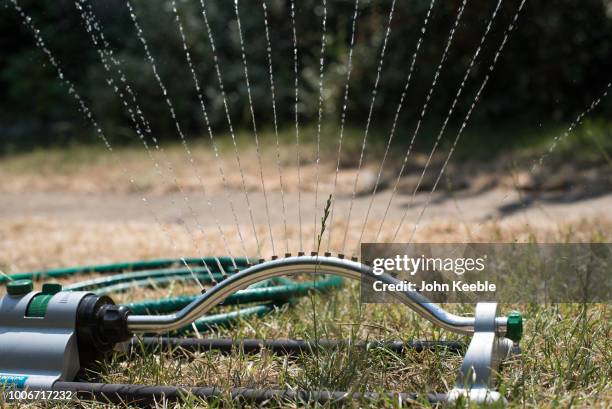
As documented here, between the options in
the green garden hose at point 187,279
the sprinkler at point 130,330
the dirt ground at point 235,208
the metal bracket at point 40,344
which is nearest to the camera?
the sprinkler at point 130,330

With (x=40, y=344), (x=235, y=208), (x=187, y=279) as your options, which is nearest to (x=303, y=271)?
(x=40, y=344)

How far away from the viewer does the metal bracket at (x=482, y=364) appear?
5.53 ft

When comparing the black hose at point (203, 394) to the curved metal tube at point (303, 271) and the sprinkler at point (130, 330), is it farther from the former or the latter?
the curved metal tube at point (303, 271)

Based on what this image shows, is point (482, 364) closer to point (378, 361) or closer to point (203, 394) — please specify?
point (378, 361)

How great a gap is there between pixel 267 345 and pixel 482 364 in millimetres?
679

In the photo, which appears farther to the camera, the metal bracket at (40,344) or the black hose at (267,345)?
the black hose at (267,345)

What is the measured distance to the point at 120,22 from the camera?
8648mm

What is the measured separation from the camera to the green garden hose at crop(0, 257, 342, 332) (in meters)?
2.51

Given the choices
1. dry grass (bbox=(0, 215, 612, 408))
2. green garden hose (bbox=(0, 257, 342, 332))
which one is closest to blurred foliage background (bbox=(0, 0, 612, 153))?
green garden hose (bbox=(0, 257, 342, 332))

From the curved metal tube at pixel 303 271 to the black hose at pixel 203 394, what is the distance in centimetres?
18

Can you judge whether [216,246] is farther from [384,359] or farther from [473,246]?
[384,359]

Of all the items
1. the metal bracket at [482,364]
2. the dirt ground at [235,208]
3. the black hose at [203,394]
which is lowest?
the black hose at [203,394]

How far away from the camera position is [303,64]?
8.13 metres

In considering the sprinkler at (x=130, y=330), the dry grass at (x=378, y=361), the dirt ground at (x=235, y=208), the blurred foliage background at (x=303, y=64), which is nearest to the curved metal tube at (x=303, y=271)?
the sprinkler at (x=130, y=330)
